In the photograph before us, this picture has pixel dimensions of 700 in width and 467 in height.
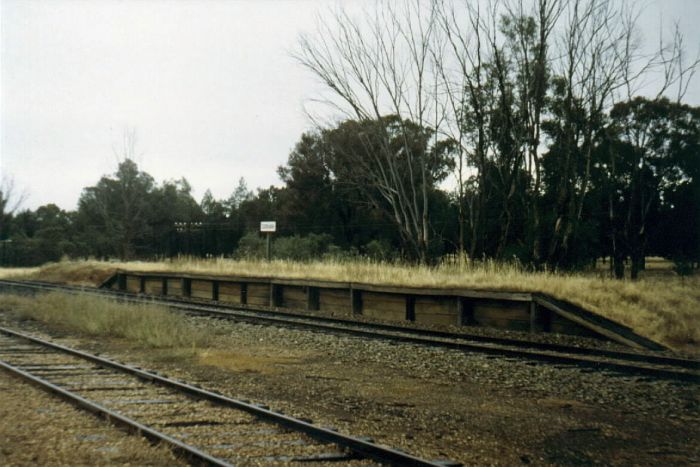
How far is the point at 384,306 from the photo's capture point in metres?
14.9

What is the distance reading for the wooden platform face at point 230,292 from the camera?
1948cm

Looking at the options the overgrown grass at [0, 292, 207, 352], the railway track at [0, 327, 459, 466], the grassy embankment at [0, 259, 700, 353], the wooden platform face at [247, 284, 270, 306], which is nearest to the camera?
the railway track at [0, 327, 459, 466]

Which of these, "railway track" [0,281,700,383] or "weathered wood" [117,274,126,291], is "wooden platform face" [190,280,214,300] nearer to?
"weathered wood" [117,274,126,291]

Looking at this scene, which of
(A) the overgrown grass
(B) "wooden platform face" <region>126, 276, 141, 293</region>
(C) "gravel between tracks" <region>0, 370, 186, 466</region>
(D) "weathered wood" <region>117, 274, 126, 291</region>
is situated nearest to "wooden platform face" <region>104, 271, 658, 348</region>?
(B) "wooden platform face" <region>126, 276, 141, 293</region>

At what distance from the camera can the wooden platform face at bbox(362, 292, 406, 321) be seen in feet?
47.6

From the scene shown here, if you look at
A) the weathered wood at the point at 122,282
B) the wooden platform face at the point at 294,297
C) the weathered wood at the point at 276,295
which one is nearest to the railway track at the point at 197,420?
the wooden platform face at the point at 294,297

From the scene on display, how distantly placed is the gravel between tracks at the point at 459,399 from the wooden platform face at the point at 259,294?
743 centimetres

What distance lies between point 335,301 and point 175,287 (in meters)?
8.50

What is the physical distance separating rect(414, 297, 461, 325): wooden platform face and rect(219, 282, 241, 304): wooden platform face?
281 inches

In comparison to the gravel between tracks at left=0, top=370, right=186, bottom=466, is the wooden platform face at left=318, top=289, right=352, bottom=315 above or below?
above

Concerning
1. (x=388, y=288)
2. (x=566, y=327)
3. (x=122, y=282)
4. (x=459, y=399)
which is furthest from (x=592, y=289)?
(x=122, y=282)

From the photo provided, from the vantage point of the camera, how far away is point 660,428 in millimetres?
5871

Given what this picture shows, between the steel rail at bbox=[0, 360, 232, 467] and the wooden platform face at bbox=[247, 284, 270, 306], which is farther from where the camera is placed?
the wooden platform face at bbox=[247, 284, 270, 306]

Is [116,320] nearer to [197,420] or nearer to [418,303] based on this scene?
[418,303]
